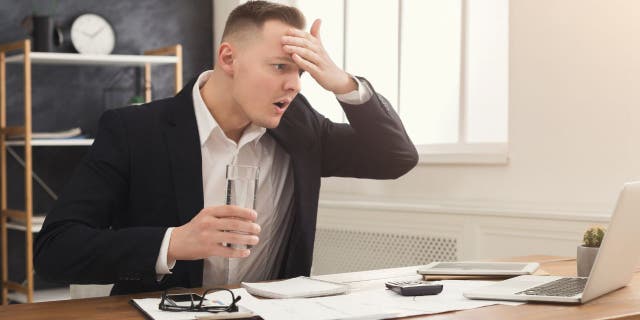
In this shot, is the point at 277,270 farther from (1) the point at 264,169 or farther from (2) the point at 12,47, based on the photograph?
(2) the point at 12,47

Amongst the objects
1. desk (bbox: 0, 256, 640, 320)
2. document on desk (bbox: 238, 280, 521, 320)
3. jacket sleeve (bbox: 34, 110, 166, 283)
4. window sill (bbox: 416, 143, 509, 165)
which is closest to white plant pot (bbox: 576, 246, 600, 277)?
desk (bbox: 0, 256, 640, 320)

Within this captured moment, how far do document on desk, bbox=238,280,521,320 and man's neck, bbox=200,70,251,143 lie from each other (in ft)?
2.17

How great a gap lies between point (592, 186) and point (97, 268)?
6.26ft

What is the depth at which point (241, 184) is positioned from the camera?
1.40 meters

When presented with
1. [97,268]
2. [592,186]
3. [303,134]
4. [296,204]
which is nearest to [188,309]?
[97,268]

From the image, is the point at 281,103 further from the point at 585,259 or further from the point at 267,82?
the point at 585,259

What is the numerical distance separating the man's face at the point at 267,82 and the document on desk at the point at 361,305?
569 millimetres

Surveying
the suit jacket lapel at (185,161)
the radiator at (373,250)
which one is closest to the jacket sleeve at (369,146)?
the suit jacket lapel at (185,161)

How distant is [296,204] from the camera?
215cm

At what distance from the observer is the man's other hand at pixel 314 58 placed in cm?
201

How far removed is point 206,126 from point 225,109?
0.09 meters

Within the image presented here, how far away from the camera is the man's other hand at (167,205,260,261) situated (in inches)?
55.8

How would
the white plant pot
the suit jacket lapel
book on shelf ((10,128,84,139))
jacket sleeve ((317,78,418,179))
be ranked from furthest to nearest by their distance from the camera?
book on shelf ((10,128,84,139)) < jacket sleeve ((317,78,418,179)) < the suit jacket lapel < the white plant pot

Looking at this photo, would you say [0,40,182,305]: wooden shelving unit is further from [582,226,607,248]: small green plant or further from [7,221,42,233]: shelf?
[582,226,607,248]: small green plant
